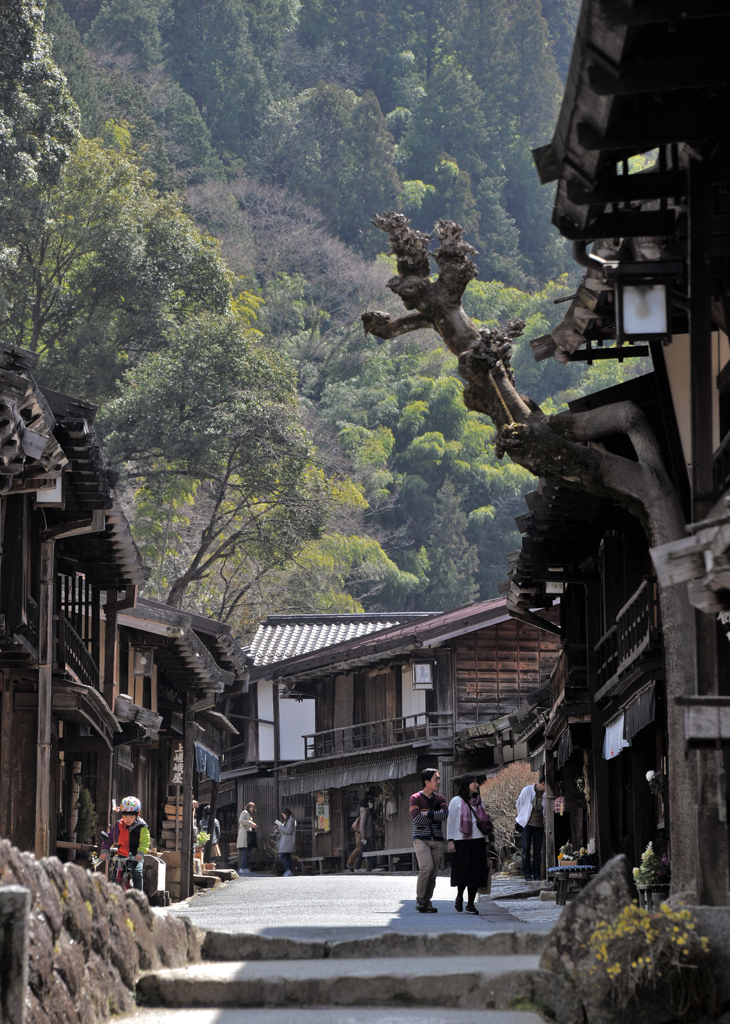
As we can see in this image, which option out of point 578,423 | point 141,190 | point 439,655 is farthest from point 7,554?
point 141,190

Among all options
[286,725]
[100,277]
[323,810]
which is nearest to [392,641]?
[323,810]

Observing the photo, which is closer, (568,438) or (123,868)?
(568,438)

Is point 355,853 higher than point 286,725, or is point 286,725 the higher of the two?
point 286,725

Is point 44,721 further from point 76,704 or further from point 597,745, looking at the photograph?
point 597,745

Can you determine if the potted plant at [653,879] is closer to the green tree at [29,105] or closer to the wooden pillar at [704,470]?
the wooden pillar at [704,470]

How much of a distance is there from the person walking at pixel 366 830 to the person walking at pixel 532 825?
468 inches

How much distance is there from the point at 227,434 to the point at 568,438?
94.8 ft

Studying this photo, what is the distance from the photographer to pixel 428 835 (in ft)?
53.9

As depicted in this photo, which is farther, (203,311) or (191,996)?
(203,311)

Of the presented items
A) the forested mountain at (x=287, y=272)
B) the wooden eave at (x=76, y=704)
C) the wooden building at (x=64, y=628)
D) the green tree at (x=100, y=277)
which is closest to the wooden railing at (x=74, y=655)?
the wooden building at (x=64, y=628)

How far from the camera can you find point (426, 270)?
46.3 ft

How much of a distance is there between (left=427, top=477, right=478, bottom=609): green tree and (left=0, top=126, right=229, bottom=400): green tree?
23.6m

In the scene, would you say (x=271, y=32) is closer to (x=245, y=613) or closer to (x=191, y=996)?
(x=245, y=613)

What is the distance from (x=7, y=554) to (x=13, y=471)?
2.85 meters
